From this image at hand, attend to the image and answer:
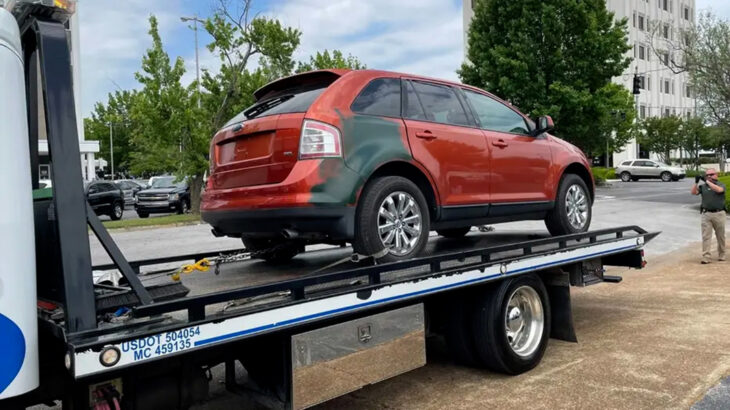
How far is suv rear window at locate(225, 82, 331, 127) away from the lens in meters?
4.34

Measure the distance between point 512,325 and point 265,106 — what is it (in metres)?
2.58

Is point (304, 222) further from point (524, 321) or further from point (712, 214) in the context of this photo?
point (712, 214)

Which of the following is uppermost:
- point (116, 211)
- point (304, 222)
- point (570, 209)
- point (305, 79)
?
point (305, 79)

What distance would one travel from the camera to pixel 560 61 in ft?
93.0

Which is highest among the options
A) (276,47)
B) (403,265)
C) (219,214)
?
(276,47)

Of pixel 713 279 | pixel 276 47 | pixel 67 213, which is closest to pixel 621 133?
pixel 276 47

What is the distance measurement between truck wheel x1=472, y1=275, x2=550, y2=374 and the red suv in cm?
67

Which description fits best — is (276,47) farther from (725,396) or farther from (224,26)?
(725,396)

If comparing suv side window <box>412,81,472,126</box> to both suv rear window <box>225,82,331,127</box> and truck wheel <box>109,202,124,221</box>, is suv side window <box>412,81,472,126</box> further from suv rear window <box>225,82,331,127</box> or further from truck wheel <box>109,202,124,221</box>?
truck wheel <box>109,202,124,221</box>

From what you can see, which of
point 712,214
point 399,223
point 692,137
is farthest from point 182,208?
point 692,137

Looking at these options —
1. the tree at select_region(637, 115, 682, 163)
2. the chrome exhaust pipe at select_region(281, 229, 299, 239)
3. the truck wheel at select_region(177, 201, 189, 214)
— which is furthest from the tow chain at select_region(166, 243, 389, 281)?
the tree at select_region(637, 115, 682, 163)

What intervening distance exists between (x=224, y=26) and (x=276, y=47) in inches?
77.4

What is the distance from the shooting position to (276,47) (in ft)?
74.7

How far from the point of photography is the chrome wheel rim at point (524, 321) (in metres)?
5.05
